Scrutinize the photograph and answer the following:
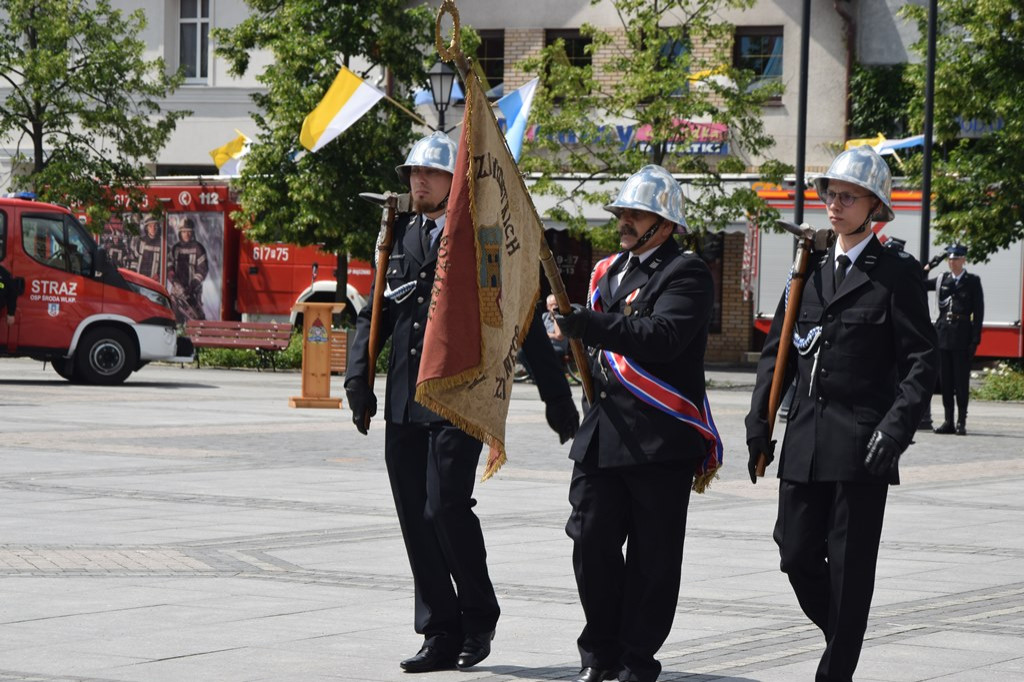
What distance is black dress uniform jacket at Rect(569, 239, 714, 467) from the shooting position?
19.1 feet

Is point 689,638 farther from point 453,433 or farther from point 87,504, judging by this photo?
point 87,504

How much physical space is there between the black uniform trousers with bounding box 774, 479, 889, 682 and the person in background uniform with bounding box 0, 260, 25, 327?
1962cm

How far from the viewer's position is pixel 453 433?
6297 millimetres

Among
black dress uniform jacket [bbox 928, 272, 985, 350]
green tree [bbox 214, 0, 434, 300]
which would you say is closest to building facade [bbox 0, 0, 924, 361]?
green tree [bbox 214, 0, 434, 300]

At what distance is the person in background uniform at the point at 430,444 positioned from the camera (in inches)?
248

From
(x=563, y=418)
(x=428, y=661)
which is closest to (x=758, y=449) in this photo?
(x=563, y=418)

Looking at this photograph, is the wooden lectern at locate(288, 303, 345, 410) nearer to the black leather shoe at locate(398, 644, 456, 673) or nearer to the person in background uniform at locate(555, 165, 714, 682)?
the black leather shoe at locate(398, 644, 456, 673)

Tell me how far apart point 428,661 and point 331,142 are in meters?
25.1

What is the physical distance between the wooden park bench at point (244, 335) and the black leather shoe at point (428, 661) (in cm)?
2349

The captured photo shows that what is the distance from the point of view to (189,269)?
35.5 meters

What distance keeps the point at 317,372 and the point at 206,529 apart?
36.6 feet

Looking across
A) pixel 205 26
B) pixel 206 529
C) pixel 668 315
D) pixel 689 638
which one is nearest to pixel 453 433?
pixel 668 315

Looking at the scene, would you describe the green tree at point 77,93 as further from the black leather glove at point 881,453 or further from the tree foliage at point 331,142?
the black leather glove at point 881,453

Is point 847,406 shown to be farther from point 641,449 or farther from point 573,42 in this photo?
point 573,42
